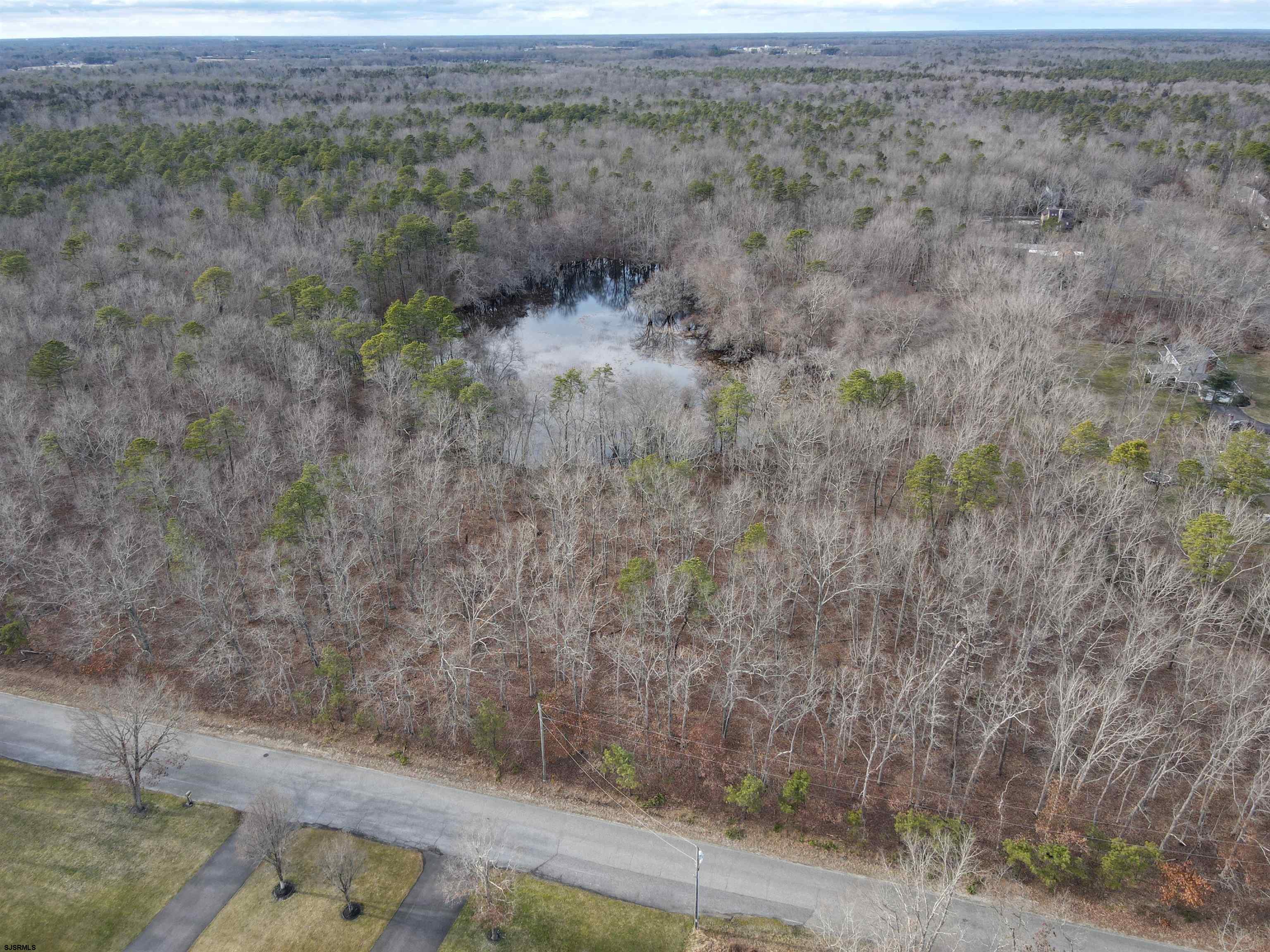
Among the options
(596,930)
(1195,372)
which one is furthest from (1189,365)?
(596,930)

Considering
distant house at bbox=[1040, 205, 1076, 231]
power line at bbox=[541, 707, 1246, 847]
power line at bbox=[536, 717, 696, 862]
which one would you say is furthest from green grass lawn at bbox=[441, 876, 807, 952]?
distant house at bbox=[1040, 205, 1076, 231]

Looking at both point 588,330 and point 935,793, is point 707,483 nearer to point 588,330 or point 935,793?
point 935,793

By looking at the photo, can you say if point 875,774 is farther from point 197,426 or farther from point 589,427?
point 197,426

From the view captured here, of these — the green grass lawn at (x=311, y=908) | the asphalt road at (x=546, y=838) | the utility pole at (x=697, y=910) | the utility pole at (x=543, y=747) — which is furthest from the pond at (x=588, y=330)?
the utility pole at (x=697, y=910)

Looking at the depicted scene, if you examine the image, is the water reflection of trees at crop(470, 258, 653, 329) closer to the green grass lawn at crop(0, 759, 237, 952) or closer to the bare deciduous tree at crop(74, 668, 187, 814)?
the bare deciduous tree at crop(74, 668, 187, 814)

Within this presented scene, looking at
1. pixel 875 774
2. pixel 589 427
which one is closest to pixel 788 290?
pixel 589 427
